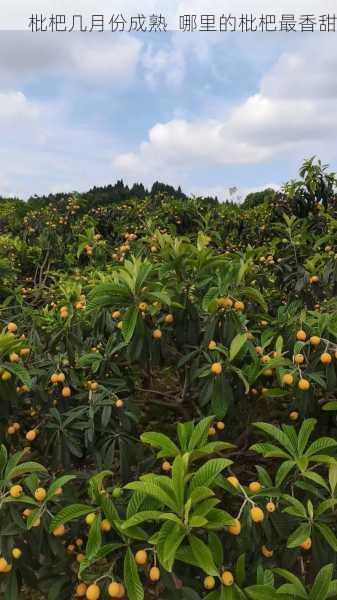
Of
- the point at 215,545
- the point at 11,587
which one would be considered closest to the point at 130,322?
the point at 215,545

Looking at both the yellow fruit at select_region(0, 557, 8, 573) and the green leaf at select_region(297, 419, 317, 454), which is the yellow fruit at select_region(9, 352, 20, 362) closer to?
the yellow fruit at select_region(0, 557, 8, 573)

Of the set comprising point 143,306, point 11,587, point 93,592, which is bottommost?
point 11,587

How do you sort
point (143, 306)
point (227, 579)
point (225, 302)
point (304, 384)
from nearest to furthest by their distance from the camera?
point (227, 579) → point (304, 384) → point (143, 306) → point (225, 302)

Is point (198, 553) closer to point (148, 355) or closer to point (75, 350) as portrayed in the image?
point (148, 355)

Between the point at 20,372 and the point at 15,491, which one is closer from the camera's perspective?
the point at 15,491

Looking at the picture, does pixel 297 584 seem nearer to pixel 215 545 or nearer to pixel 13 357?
pixel 215 545

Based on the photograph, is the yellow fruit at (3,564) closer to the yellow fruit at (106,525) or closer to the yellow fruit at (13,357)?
the yellow fruit at (106,525)

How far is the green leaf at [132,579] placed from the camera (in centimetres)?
140

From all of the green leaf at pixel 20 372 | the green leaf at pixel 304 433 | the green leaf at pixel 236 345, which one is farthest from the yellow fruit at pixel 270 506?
the green leaf at pixel 20 372

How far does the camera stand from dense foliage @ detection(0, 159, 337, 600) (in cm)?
145

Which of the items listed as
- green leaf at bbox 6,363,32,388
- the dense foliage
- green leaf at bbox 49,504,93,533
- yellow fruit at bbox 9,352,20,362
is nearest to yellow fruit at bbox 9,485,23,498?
the dense foliage

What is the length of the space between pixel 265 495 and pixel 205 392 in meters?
0.52

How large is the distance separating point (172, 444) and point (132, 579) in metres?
0.39

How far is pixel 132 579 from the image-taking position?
141cm
